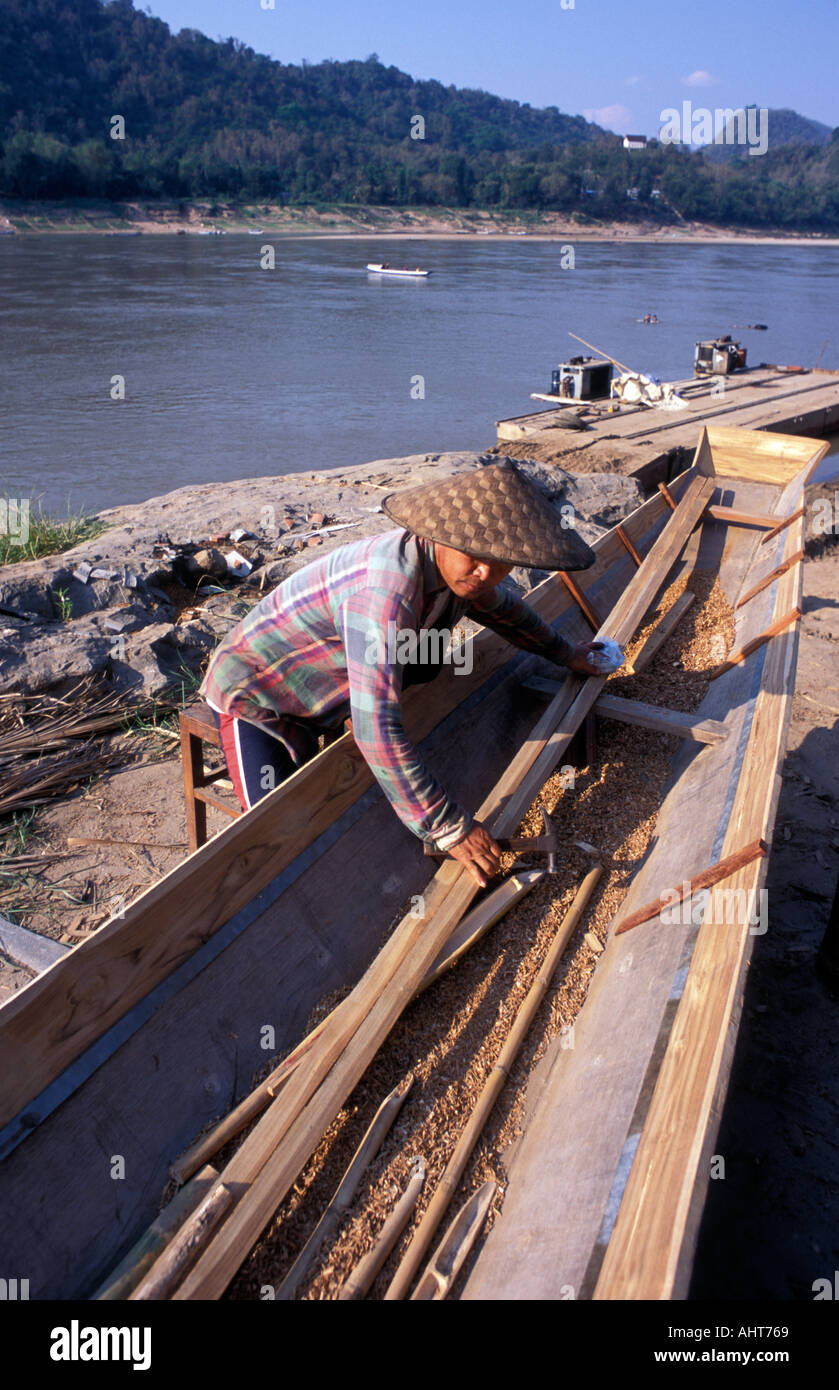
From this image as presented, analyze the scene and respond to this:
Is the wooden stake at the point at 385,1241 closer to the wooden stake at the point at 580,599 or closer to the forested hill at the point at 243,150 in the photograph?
the wooden stake at the point at 580,599

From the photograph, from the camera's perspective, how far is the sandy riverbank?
4747 cm

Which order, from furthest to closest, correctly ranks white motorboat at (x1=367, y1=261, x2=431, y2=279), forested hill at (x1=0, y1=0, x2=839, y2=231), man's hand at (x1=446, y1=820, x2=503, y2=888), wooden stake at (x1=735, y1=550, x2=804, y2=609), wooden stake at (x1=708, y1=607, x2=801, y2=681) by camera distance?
1. forested hill at (x1=0, y1=0, x2=839, y2=231)
2. white motorboat at (x1=367, y1=261, x2=431, y2=279)
3. wooden stake at (x1=735, y1=550, x2=804, y2=609)
4. wooden stake at (x1=708, y1=607, x2=801, y2=681)
5. man's hand at (x1=446, y1=820, x2=503, y2=888)

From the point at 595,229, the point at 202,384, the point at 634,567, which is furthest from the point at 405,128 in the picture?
the point at 634,567

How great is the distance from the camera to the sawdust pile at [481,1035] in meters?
1.99

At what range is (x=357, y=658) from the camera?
2.14 metres

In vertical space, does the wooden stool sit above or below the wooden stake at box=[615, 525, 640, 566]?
below

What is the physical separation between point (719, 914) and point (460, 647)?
148 centimetres

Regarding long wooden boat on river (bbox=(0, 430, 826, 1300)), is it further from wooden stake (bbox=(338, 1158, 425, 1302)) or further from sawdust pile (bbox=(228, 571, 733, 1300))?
wooden stake (bbox=(338, 1158, 425, 1302))

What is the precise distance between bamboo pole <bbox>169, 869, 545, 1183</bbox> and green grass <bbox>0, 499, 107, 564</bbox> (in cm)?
504

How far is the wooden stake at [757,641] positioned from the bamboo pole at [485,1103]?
1699 millimetres

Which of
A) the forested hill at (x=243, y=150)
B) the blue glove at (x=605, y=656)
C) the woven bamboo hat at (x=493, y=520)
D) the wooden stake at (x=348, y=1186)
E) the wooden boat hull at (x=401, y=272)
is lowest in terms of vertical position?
the wooden stake at (x=348, y=1186)

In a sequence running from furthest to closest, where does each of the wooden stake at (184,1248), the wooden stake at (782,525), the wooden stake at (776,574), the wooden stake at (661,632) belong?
the wooden stake at (782,525) → the wooden stake at (776,574) → the wooden stake at (661,632) → the wooden stake at (184,1248)

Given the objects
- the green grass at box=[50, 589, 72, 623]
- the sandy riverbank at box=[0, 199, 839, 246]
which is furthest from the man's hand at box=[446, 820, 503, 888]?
the sandy riverbank at box=[0, 199, 839, 246]

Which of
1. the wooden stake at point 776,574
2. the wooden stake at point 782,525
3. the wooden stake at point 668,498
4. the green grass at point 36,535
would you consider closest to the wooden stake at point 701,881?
the wooden stake at point 776,574
